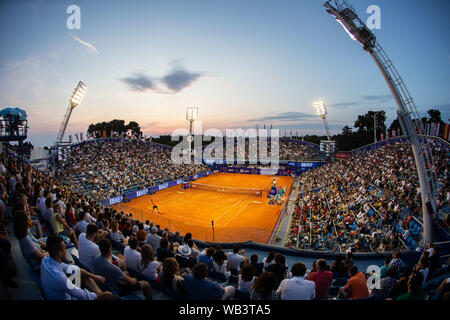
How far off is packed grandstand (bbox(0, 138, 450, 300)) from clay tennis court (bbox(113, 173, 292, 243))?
3.69 m

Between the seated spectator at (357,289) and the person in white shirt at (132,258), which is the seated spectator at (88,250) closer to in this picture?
the person in white shirt at (132,258)

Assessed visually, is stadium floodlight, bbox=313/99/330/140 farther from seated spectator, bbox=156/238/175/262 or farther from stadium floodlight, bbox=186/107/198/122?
seated spectator, bbox=156/238/175/262

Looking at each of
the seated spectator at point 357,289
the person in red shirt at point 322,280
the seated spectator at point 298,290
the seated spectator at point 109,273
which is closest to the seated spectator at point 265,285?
the seated spectator at point 298,290

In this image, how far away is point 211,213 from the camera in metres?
27.2

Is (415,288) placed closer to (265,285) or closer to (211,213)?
(265,285)

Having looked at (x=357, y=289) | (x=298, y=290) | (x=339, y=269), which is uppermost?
(x=298, y=290)

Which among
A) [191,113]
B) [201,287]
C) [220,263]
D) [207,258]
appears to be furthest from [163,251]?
[191,113]

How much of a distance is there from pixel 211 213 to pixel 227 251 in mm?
14806

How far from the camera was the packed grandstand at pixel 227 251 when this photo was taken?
3807mm

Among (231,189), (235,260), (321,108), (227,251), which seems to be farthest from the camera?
(321,108)

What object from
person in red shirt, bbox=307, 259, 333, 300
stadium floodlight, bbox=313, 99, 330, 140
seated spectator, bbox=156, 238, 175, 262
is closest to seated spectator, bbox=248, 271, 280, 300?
person in red shirt, bbox=307, 259, 333, 300

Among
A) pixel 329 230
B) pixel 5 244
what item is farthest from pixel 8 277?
pixel 329 230

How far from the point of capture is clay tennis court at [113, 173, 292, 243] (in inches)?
793

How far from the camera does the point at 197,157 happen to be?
65.6 metres
